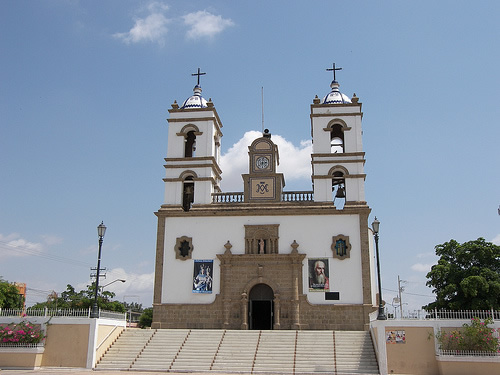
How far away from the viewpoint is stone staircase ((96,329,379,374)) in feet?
65.2

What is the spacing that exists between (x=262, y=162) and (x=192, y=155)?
15.9 ft

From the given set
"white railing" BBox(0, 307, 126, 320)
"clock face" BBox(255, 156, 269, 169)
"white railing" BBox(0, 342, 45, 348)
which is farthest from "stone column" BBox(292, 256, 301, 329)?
"white railing" BBox(0, 342, 45, 348)

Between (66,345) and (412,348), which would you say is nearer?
(412,348)

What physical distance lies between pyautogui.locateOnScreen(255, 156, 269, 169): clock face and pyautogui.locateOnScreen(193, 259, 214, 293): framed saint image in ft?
20.7

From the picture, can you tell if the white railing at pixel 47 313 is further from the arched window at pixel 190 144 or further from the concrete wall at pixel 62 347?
the arched window at pixel 190 144

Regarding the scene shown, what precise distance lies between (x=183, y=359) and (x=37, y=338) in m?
6.20

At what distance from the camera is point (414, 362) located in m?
19.2

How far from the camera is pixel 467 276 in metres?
30.1

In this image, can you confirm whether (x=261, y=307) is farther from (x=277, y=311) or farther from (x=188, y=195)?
(x=188, y=195)

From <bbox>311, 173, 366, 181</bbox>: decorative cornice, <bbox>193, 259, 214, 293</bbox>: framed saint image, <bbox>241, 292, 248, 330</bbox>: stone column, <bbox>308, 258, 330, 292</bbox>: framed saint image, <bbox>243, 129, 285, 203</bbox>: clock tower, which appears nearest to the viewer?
<bbox>241, 292, 248, 330</bbox>: stone column

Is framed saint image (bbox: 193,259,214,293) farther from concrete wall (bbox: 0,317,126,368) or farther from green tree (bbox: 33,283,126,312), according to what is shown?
green tree (bbox: 33,283,126,312)

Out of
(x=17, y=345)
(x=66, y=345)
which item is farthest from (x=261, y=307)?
(x=17, y=345)

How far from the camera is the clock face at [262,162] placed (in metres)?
29.4

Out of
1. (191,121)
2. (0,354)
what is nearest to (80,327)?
(0,354)
